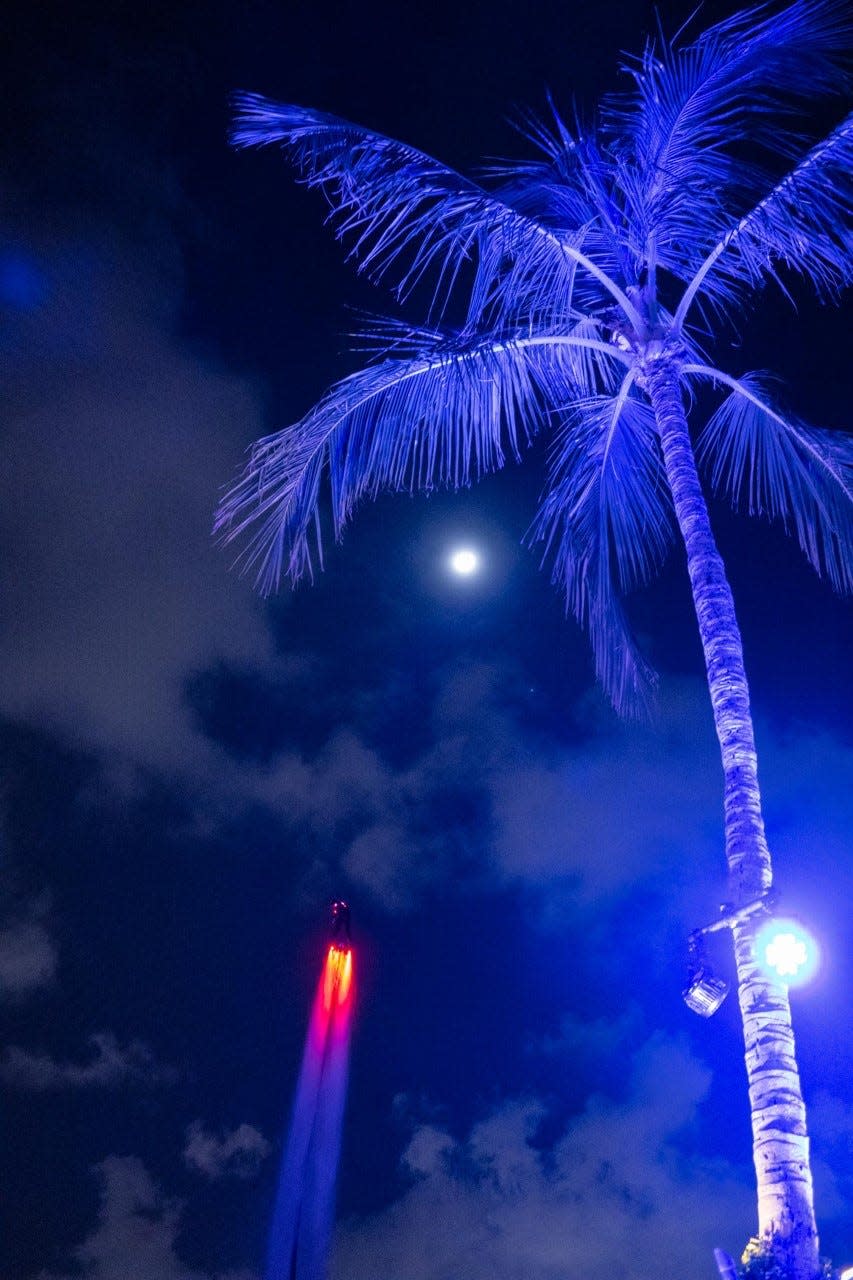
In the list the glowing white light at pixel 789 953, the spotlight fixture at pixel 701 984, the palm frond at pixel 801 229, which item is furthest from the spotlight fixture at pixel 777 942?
the palm frond at pixel 801 229

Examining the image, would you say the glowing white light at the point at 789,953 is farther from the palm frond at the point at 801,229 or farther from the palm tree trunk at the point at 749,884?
the palm frond at the point at 801,229

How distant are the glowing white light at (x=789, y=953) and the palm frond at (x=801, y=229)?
6.32m

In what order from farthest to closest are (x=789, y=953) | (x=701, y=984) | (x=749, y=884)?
1. (x=701, y=984)
2. (x=749, y=884)
3. (x=789, y=953)

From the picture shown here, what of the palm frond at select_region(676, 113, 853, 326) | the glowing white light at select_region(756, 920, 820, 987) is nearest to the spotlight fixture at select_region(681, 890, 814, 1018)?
the glowing white light at select_region(756, 920, 820, 987)

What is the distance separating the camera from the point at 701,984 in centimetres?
720

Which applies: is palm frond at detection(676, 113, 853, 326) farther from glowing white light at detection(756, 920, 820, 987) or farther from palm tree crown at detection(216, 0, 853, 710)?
glowing white light at detection(756, 920, 820, 987)

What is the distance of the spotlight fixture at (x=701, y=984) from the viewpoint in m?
7.16

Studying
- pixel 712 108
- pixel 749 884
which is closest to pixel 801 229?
pixel 712 108

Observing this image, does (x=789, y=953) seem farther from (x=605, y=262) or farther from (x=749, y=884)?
(x=605, y=262)

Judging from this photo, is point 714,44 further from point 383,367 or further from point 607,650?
point 607,650

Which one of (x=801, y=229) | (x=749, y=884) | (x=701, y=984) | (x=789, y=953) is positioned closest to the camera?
(x=789, y=953)

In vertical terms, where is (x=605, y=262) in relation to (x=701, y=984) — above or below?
above

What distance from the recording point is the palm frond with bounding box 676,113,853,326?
8.67m

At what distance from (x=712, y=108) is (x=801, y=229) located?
1.49 m
